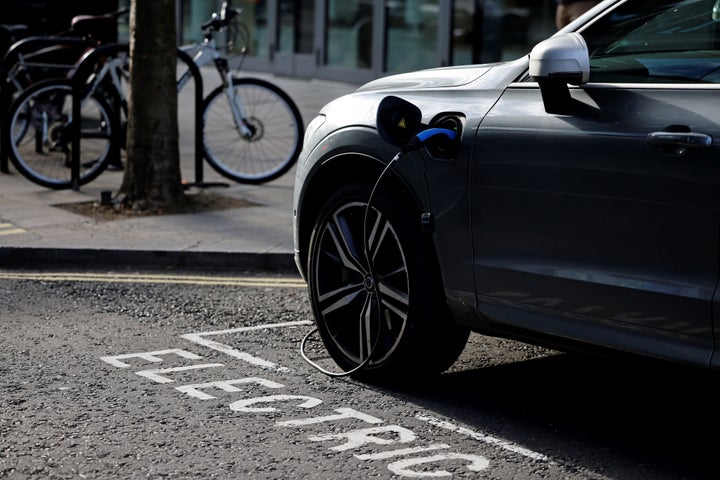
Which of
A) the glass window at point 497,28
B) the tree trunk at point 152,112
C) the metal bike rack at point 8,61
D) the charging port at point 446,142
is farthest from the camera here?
the glass window at point 497,28

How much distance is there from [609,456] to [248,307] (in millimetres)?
2781

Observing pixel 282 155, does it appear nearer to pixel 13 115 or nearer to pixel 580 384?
pixel 13 115

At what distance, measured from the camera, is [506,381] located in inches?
207

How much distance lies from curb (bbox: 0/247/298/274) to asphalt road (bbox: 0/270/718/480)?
129 cm

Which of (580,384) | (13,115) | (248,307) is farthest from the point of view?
(13,115)

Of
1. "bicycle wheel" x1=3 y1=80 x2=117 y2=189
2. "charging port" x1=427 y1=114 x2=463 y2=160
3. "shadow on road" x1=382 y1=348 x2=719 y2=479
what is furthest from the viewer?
"bicycle wheel" x1=3 y1=80 x2=117 y2=189

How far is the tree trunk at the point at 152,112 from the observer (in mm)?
9016

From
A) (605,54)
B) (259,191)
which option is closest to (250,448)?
(605,54)

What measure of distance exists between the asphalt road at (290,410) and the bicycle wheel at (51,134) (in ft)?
12.2

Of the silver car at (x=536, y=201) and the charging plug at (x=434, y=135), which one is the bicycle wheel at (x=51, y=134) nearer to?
the silver car at (x=536, y=201)

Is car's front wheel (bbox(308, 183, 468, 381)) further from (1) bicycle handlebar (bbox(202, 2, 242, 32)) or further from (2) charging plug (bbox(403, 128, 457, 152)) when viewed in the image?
(1) bicycle handlebar (bbox(202, 2, 242, 32))

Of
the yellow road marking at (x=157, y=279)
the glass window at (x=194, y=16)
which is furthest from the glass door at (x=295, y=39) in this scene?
the yellow road marking at (x=157, y=279)

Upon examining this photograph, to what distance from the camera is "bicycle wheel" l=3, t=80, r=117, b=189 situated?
9.93 m

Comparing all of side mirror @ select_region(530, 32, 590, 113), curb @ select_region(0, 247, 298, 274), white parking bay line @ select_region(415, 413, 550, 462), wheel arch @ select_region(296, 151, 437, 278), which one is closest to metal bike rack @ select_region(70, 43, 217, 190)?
curb @ select_region(0, 247, 298, 274)
